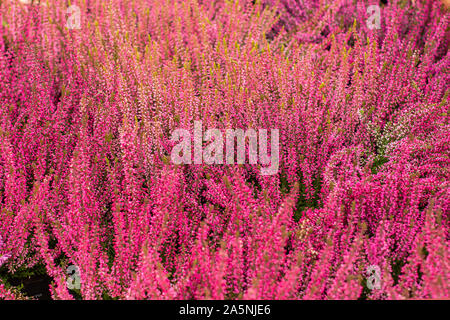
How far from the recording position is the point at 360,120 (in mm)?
2232

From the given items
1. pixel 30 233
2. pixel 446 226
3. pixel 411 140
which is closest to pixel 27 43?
pixel 30 233

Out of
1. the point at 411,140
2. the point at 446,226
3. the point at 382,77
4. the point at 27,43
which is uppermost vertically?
the point at 27,43

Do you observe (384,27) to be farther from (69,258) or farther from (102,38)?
(69,258)

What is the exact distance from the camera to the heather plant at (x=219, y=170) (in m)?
1.48

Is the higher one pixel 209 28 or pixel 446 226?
pixel 209 28

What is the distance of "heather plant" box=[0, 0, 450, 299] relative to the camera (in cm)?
148

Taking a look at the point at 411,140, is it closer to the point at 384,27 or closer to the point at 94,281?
the point at 94,281

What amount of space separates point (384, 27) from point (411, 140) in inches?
69.1

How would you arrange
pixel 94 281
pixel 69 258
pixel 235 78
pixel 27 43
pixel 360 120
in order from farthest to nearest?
pixel 27 43, pixel 235 78, pixel 360 120, pixel 69 258, pixel 94 281

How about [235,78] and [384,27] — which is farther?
[384,27]

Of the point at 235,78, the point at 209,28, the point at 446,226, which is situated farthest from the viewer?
the point at 209,28

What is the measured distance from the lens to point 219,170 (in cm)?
194

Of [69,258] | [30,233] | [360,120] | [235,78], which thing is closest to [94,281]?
[69,258]

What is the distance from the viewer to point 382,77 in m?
2.40
